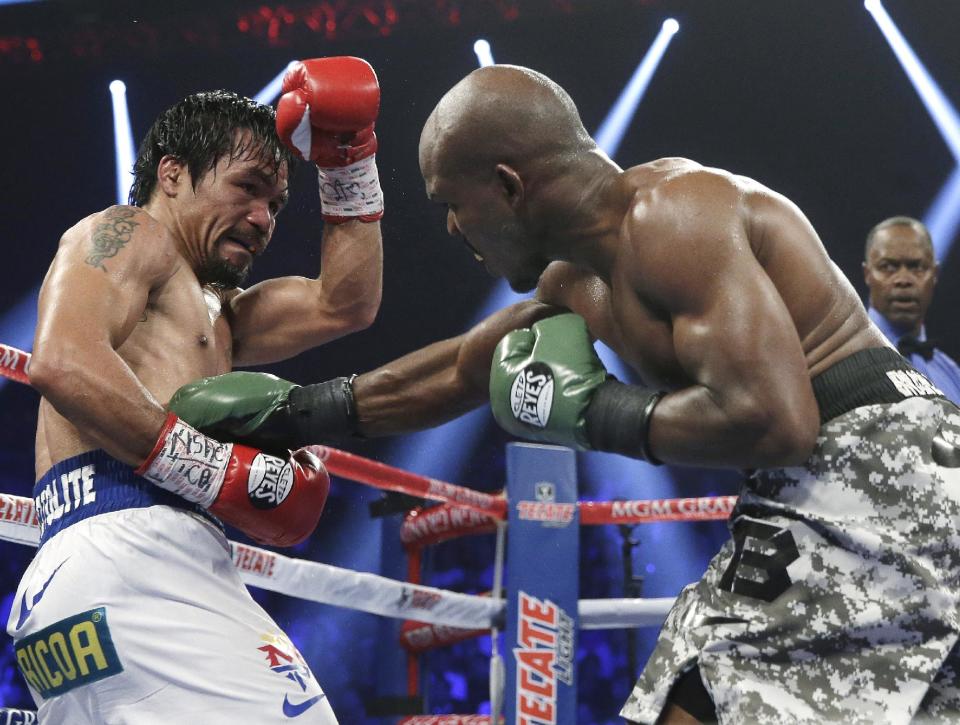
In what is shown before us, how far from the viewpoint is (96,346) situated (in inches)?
62.0

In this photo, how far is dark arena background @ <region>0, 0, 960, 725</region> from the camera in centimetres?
552

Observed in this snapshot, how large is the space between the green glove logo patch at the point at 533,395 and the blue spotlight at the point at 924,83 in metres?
4.84

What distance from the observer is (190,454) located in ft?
5.27

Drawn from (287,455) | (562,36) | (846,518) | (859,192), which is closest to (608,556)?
(859,192)

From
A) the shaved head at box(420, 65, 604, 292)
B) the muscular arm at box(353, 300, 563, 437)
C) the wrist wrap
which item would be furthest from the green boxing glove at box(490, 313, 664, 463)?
the wrist wrap

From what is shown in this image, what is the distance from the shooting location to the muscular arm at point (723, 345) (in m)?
1.27

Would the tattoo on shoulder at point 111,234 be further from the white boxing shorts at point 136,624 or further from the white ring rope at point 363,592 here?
the white ring rope at point 363,592

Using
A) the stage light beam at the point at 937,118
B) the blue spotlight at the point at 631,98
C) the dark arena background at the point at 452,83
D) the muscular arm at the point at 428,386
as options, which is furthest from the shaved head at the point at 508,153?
the stage light beam at the point at 937,118

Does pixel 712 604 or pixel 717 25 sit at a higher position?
pixel 717 25

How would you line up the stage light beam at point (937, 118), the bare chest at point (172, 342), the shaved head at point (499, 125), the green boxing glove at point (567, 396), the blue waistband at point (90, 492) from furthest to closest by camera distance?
the stage light beam at point (937, 118)
the bare chest at point (172, 342)
the blue waistband at point (90, 492)
the shaved head at point (499, 125)
the green boxing glove at point (567, 396)

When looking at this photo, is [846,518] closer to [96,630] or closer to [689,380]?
[689,380]

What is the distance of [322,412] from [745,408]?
2.69ft

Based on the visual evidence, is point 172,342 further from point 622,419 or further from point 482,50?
point 482,50

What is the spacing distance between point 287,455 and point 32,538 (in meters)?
0.56
